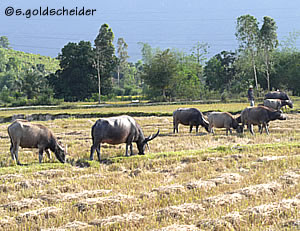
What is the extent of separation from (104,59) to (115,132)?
A: 1581 inches

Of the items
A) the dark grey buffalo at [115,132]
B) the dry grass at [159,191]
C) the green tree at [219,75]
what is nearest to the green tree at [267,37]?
the green tree at [219,75]

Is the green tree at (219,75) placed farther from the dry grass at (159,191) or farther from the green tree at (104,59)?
the dry grass at (159,191)

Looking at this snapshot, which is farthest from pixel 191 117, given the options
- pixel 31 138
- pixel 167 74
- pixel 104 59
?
pixel 104 59

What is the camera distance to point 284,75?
43469 mm

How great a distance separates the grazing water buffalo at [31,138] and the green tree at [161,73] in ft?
112

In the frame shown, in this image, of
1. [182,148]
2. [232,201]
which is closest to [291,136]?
[182,148]

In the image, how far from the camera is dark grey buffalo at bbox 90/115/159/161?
9398 millimetres

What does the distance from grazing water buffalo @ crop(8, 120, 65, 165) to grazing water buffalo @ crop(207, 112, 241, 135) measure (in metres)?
7.14

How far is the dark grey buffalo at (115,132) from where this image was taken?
9.40 m

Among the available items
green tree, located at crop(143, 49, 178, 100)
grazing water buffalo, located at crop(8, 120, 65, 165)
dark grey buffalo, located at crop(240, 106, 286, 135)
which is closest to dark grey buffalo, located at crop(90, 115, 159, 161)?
grazing water buffalo, located at crop(8, 120, 65, 165)

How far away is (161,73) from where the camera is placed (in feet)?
145

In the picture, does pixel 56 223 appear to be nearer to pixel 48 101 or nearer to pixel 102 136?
pixel 102 136

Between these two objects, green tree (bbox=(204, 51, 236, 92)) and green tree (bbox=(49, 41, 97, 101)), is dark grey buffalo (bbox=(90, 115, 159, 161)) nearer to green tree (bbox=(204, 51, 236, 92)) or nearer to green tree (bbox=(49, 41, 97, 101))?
green tree (bbox=(49, 41, 97, 101))

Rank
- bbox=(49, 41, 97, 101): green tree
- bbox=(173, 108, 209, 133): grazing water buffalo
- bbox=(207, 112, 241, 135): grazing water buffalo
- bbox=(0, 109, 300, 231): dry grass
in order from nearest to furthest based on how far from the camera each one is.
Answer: bbox=(0, 109, 300, 231): dry grass, bbox=(207, 112, 241, 135): grazing water buffalo, bbox=(173, 108, 209, 133): grazing water buffalo, bbox=(49, 41, 97, 101): green tree
